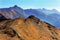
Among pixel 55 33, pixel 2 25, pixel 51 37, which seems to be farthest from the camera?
pixel 55 33

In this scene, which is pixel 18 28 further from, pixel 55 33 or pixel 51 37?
pixel 55 33

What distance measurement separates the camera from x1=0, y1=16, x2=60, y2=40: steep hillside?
55.8 meters

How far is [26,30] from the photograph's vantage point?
61750 mm

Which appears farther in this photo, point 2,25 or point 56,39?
point 56,39

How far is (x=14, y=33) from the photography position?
56.1 m

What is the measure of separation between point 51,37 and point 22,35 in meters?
14.2

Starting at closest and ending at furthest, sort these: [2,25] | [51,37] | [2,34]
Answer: [2,34] → [2,25] → [51,37]

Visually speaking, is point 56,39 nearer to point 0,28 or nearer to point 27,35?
point 27,35

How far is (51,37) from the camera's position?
224ft

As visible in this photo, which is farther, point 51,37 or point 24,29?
point 51,37

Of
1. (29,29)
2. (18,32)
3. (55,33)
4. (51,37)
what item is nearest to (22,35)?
(18,32)

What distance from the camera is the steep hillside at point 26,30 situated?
5584 cm

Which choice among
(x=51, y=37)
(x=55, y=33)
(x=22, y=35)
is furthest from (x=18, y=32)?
(x=55, y=33)

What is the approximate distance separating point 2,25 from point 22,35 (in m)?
9.52
